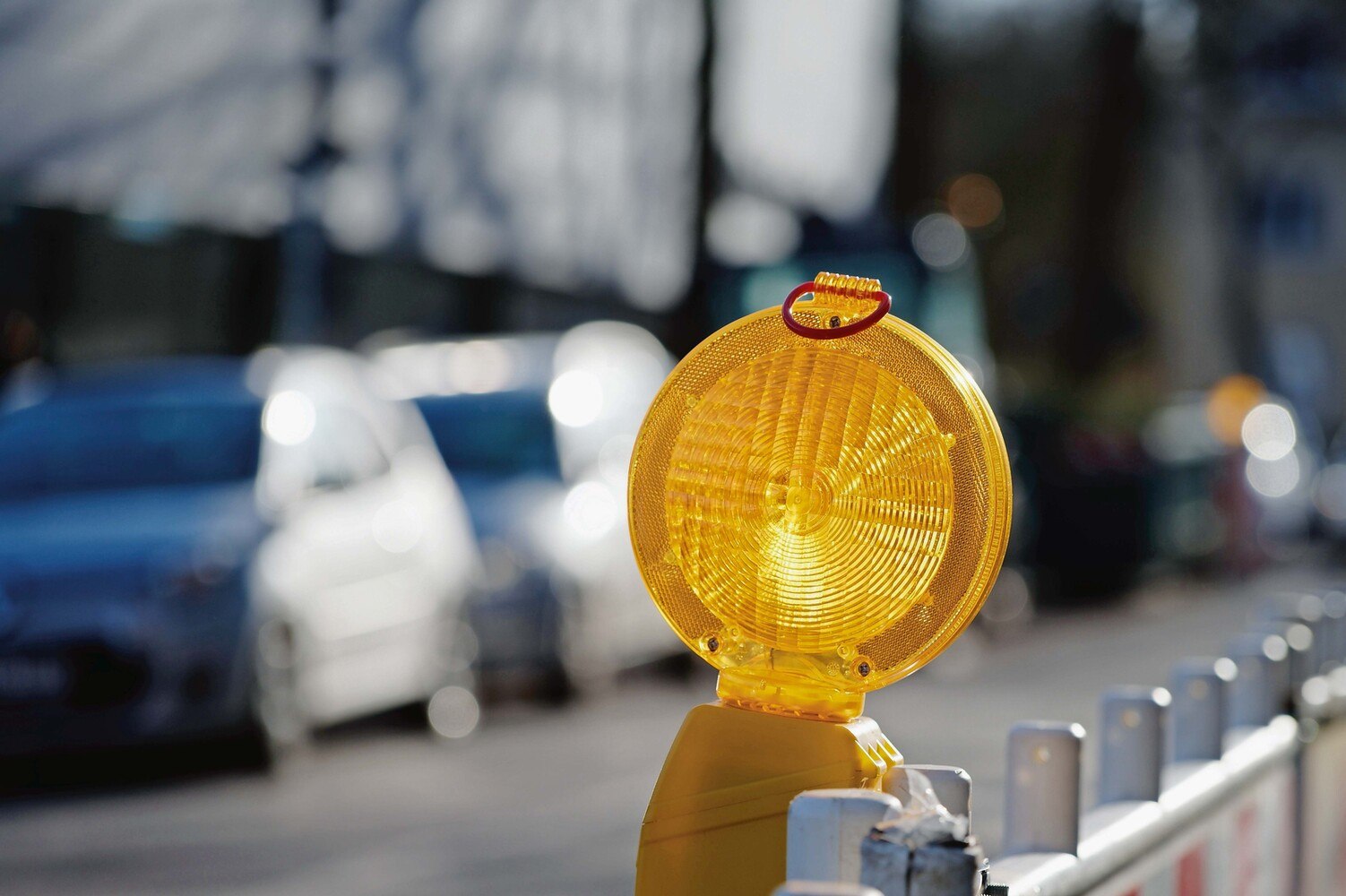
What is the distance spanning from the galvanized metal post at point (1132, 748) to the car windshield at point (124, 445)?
5879 millimetres

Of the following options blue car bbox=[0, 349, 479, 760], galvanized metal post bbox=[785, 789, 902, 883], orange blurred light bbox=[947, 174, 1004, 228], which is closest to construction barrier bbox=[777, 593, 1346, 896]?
galvanized metal post bbox=[785, 789, 902, 883]

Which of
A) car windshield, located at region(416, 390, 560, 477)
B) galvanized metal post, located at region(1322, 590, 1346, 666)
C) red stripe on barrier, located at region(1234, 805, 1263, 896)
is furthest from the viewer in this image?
car windshield, located at region(416, 390, 560, 477)

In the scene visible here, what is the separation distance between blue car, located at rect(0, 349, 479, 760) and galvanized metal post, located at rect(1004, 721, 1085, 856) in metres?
5.38

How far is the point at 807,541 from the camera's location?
6.49 feet

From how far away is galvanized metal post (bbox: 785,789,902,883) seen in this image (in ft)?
5.79

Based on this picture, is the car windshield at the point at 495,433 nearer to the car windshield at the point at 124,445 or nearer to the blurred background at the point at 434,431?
the blurred background at the point at 434,431

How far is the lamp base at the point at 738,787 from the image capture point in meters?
1.94

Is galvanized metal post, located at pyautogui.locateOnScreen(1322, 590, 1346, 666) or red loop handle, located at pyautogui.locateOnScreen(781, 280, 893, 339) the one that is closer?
red loop handle, located at pyautogui.locateOnScreen(781, 280, 893, 339)

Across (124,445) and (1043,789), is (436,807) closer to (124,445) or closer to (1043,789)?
(124,445)

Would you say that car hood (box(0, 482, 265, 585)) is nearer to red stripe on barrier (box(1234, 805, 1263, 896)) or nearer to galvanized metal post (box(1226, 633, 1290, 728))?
galvanized metal post (box(1226, 633, 1290, 728))

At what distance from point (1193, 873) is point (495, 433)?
8332 mm

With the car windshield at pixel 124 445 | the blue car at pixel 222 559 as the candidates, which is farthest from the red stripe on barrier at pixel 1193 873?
the car windshield at pixel 124 445

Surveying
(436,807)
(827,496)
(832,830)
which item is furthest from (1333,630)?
(436,807)

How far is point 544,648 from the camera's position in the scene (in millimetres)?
10094
